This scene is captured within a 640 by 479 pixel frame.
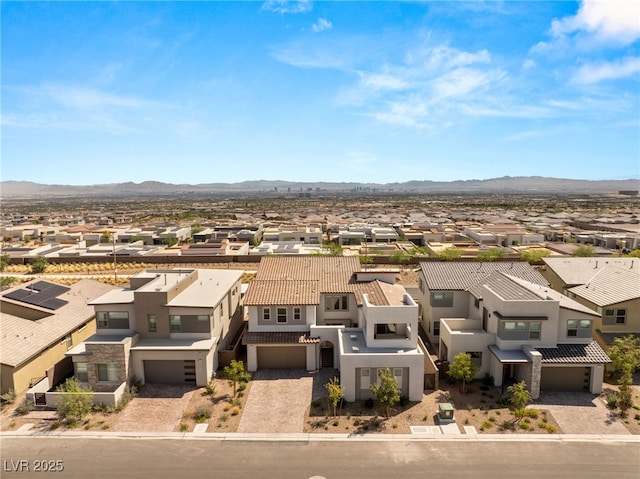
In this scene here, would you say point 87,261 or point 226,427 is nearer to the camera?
point 226,427

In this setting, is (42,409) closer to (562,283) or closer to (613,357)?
(613,357)

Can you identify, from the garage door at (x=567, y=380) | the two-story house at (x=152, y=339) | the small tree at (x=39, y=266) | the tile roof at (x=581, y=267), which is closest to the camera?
the two-story house at (x=152, y=339)

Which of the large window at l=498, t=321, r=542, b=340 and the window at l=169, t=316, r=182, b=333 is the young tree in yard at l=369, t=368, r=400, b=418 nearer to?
the large window at l=498, t=321, r=542, b=340

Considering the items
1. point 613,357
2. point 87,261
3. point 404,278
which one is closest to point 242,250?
point 87,261

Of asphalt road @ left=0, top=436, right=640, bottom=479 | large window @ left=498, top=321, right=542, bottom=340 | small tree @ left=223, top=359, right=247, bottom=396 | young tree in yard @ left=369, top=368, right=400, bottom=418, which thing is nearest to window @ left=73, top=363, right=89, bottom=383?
asphalt road @ left=0, top=436, right=640, bottom=479

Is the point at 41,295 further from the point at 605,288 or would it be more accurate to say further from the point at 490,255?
the point at 490,255

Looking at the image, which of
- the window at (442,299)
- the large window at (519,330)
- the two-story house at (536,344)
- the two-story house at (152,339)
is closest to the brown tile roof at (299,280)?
the two-story house at (152,339)

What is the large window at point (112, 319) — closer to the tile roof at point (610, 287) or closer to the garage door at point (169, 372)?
the garage door at point (169, 372)
